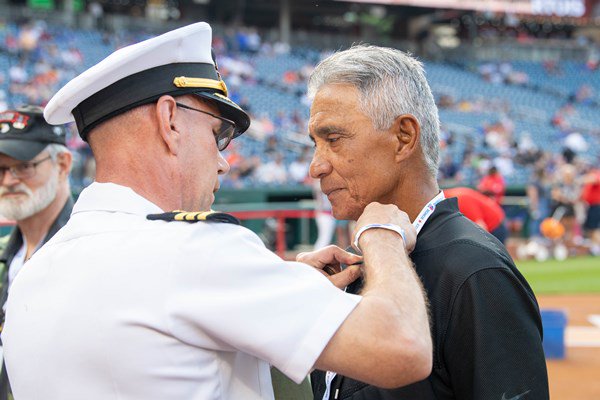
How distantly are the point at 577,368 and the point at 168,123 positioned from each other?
6.05 meters

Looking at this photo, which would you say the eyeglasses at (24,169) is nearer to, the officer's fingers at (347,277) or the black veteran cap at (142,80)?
the black veteran cap at (142,80)

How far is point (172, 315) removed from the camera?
159cm

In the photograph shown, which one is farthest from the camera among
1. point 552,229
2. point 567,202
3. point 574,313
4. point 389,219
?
point 567,202

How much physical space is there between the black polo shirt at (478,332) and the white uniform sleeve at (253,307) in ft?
1.44

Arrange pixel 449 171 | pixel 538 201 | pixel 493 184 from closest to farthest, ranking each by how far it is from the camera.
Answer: pixel 493 184 → pixel 538 201 → pixel 449 171

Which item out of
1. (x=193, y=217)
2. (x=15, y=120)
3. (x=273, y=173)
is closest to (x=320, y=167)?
(x=193, y=217)

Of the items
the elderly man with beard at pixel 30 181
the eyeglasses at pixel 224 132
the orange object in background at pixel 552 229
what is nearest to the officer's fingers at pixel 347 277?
the eyeglasses at pixel 224 132

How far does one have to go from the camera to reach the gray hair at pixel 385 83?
2.13 m

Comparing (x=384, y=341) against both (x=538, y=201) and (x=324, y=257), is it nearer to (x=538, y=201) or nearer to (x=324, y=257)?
(x=324, y=257)

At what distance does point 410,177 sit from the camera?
2.25 metres

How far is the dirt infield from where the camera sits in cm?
592

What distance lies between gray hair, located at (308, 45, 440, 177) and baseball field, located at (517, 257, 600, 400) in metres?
4.40

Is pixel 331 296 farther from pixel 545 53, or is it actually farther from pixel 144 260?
pixel 545 53

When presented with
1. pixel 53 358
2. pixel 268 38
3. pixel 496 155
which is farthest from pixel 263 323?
pixel 268 38
